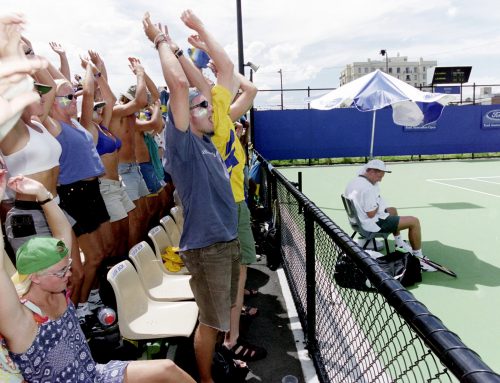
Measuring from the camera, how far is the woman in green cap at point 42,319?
1615mm

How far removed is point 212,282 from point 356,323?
952mm

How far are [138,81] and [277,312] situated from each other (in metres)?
2.82

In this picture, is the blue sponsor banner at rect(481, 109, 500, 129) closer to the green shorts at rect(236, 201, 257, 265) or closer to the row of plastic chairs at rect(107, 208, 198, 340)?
the green shorts at rect(236, 201, 257, 265)

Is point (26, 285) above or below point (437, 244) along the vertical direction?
above

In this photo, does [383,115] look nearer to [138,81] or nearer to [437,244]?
[437,244]

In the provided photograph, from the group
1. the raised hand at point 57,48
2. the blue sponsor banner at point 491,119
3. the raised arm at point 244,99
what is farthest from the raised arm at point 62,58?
the blue sponsor banner at point 491,119

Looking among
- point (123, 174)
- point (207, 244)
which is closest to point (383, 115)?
point (123, 174)

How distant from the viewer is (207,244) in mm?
2543

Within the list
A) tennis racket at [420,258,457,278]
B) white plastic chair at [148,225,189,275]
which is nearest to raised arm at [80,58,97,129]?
white plastic chair at [148,225,189,275]

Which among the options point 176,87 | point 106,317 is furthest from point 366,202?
point 176,87

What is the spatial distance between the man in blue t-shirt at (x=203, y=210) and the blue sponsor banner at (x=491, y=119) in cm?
1967

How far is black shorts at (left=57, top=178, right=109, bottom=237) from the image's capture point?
11.3 feet

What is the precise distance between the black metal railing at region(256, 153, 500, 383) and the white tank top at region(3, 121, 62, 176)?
1.83 metres

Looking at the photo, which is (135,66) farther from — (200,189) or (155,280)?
(200,189)
